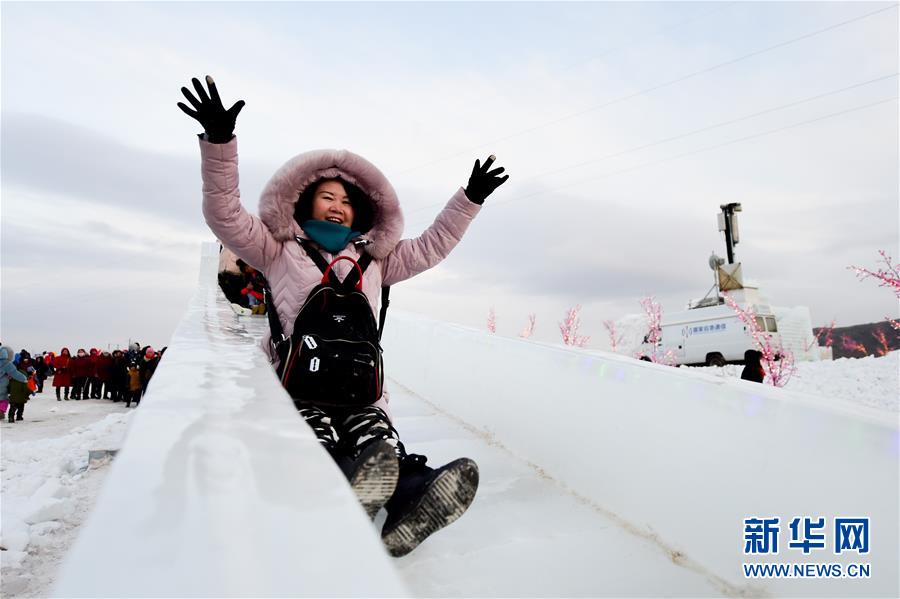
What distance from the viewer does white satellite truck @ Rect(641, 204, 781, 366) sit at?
15.5 meters

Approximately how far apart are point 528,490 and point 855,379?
1360 centimetres

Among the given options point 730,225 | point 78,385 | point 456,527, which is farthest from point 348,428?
point 730,225

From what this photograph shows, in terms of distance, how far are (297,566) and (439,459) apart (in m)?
2.46

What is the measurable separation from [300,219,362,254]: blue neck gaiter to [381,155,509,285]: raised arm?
0.28 m

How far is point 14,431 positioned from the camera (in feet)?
30.9

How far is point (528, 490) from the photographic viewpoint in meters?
2.70

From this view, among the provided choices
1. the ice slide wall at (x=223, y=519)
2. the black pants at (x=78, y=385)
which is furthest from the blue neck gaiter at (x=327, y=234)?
the black pants at (x=78, y=385)

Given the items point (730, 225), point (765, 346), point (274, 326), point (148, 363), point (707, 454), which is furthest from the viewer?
point (730, 225)

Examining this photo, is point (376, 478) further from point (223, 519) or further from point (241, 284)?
point (241, 284)

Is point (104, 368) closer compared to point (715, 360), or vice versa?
point (104, 368)

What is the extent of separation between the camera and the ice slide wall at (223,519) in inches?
30.1

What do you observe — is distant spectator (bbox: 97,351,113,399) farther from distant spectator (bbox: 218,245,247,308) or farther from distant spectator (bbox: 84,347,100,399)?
distant spectator (bbox: 218,245,247,308)

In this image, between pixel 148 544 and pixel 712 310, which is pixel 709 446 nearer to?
pixel 148 544

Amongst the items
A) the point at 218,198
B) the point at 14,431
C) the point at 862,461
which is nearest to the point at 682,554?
the point at 862,461
